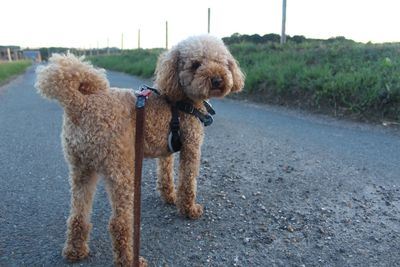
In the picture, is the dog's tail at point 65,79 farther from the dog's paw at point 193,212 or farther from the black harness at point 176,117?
the dog's paw at point 193,212

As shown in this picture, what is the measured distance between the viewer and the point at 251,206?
149 inches

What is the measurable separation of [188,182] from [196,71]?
99cm

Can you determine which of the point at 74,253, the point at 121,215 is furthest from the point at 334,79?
the point at 74,253

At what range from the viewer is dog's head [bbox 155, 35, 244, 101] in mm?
3098

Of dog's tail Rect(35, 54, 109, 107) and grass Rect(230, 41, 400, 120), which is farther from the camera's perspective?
grass Rect(230, 41, 400, 120)

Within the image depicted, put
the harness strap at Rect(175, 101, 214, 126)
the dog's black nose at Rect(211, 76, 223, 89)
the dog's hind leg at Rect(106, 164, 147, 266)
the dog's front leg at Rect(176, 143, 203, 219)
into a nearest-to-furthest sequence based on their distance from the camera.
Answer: the dog's hind leg at Rect(106, 164, 147, 266)
the dog's black nose at Rect(211, 76, 223, 89)
the harness strap at Rect(175, 101, 214, 126)
the dog's front leg at Rect(176, 143, 203, 219)

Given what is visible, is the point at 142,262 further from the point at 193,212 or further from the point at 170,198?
the point at 170,198

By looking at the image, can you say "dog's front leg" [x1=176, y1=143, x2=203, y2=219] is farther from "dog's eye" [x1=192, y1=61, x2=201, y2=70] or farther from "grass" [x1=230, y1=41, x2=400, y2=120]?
"grass" [x1=230, y1=41, x2=400, y2=120]

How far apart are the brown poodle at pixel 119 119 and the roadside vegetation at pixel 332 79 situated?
213 inches

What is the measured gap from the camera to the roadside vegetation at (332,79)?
315 inches

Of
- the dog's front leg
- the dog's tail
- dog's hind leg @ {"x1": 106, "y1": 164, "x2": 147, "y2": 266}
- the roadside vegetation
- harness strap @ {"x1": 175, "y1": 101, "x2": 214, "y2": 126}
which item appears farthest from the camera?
the roadside vegetation

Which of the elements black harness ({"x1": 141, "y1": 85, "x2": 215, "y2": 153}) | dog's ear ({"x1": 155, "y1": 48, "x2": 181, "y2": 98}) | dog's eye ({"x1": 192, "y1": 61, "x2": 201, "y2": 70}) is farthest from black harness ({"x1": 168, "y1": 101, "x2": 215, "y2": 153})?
dog's eye ({"x1": 192, "y1": 61, "x2": 201, "y2": 70})

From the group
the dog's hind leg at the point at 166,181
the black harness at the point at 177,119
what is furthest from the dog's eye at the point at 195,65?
the dog's hind leg at the point at 166,181

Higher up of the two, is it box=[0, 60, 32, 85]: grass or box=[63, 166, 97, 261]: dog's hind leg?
box=[0, 60, 32, 85]: grass
